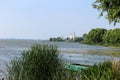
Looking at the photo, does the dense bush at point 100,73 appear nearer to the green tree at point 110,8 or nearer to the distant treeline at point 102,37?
the green tree at point 110,8

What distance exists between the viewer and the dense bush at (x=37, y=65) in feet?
40.8

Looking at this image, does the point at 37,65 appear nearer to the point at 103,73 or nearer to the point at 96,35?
the point at 103,73

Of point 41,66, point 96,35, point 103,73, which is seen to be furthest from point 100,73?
point 96,35

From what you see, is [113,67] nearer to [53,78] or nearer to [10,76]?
[53,78]

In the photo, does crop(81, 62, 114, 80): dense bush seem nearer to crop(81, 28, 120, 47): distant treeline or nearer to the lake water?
the lake water

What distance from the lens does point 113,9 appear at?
23.0 meters

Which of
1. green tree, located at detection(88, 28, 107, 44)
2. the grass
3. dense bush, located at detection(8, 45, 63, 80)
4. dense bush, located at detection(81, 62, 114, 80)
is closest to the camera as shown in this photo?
dense bush, located at detection(81, 62, 114, 80)

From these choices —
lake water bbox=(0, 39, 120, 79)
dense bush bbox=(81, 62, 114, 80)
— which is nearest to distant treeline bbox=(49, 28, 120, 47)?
lake water bbox=(0, 39, 120, 79)

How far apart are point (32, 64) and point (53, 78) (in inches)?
36.0

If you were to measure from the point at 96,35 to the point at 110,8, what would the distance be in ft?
463

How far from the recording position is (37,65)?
41.5 ft

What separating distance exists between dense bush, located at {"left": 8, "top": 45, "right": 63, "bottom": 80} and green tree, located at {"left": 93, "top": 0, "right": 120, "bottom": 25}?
10574mm

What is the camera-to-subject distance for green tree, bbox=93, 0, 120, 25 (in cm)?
2280

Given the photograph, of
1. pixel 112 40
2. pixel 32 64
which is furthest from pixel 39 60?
pixel 112 40
